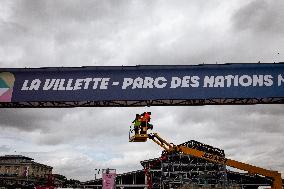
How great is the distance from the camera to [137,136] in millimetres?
11703

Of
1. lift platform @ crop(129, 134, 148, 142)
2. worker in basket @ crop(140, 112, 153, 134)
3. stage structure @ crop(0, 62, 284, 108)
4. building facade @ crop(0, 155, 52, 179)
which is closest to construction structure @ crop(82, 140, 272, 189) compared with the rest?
lift platform @ crop(129, 134, 148, 142)

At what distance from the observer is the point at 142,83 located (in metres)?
12.2

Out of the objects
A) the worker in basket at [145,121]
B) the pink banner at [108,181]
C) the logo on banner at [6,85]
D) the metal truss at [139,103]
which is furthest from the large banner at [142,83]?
the pink banner at [108,181]

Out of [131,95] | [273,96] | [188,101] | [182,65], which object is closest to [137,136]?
[131,95]

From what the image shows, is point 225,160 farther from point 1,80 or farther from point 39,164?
point 39,164

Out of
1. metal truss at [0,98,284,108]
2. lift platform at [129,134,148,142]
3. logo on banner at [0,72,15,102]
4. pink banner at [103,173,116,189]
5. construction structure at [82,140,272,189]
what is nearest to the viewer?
lift platform at [129,134,148,142]

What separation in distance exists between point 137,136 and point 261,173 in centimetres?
695

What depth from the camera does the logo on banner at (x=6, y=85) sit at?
1250 centimetres

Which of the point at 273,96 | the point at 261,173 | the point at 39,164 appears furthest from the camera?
the point at 39,164

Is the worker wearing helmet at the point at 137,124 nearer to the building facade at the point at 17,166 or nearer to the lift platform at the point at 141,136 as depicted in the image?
the lift platform at the point at 141,136

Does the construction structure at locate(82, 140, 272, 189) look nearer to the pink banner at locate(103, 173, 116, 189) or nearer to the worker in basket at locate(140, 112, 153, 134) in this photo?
the pink banner at locate(103, 173, 116, 189)

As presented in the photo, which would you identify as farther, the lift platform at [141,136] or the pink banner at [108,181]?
the pink banner at [108,181]

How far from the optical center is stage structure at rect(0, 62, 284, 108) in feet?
38.5

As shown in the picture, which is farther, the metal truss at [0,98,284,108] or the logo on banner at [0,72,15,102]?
the logo on banner at [0,72,15,102]
